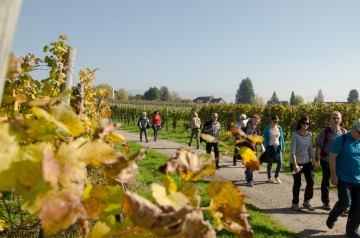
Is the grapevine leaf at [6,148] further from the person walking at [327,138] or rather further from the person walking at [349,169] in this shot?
the person walking at [327,138]

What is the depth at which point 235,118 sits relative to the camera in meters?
25.2

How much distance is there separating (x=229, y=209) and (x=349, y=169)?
169 inches

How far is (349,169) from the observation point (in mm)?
4496

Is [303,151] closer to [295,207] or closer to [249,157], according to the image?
[295,207]

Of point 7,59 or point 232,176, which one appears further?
point 232,176

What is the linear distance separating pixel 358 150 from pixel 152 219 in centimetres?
456

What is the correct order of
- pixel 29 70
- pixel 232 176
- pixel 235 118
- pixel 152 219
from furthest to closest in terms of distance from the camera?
1. pixel 235 118
2. pixel 232 176
3. pixel 29 70
4. pixel 152 219


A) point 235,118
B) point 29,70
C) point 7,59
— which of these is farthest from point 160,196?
point 235,118

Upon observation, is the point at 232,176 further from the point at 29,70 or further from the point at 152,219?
the point at 152,219

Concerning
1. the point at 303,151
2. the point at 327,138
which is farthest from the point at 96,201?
the point at 327,138

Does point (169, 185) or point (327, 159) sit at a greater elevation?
point (169, 185)

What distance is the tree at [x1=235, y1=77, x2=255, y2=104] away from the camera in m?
123

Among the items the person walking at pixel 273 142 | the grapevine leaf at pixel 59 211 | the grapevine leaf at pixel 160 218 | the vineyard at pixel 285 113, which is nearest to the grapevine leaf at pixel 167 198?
the grapevine leaf at pixel 160 218

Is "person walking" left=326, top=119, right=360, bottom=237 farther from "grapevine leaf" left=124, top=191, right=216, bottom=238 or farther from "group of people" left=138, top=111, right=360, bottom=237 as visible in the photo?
"grapevine leaf" left=124, top=191, right=216, bottom=238
